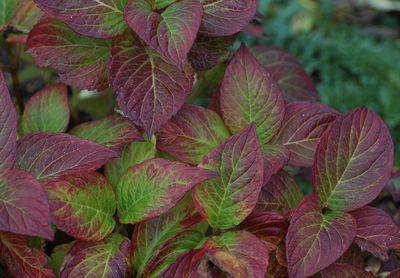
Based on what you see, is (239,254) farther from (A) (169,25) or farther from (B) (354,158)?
(A) (169,25)

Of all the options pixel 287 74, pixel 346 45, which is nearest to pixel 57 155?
pixel 287 74

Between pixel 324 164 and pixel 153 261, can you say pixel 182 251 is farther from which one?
pixel 324 164

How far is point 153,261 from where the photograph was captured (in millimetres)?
994

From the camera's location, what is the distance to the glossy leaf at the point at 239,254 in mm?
918

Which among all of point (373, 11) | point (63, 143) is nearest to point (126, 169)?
point (63, 143)

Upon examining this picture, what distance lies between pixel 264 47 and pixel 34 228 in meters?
0.77

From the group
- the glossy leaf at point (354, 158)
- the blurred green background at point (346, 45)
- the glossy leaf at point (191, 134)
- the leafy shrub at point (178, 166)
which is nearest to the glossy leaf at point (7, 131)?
the leafy shrub at point (178, 166)

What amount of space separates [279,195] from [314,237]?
14 cm

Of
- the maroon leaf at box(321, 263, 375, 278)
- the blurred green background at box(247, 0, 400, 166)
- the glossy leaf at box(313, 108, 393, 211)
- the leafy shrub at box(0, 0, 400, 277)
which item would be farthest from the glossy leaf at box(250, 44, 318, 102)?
the blurred green background at box(247, 0, 400, 166)

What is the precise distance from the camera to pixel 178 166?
3.23 ft

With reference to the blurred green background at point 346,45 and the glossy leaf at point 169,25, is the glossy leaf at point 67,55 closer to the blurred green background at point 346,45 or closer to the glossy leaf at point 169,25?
the glossy leaf at point 169,25

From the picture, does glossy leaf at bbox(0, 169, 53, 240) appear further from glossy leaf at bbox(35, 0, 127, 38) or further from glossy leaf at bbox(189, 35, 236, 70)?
glossy leaf at bbox(189, 35, 236, 70)

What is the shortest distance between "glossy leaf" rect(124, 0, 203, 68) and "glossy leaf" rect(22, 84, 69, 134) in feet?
0.80

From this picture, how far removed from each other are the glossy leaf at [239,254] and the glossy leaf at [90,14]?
37 centimetres
